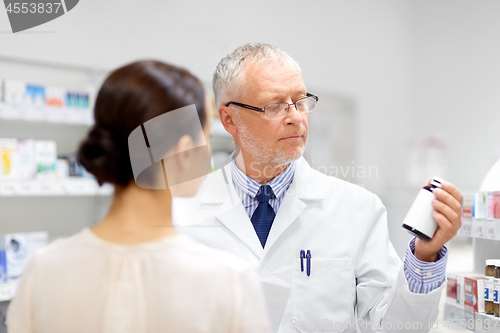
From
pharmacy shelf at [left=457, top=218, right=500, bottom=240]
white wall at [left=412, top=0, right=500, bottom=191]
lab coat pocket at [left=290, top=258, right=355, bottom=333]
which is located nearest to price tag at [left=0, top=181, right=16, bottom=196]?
lab coat pocket at [left=290, top=258, right=355, bottom=333]

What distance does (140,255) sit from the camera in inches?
27.9

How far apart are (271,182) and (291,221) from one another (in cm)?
14

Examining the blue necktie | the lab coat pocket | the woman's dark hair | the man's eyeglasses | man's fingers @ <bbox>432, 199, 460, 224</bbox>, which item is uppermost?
the woman's dark hair

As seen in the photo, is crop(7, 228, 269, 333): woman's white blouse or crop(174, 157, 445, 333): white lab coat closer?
crop(7, 228, 269, 333): woman's white blouse

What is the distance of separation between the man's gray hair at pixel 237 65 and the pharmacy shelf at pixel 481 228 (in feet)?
2.45

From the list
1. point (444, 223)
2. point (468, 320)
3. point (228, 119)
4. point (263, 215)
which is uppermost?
point (228, 119)

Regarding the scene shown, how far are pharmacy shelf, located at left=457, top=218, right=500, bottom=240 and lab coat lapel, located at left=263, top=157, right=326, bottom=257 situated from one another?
19.0 inches

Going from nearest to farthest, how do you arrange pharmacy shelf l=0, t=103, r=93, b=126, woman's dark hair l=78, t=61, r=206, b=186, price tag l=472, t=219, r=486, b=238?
woman's dark hair l=78, t=61, r=206, b=186 < price tag l=472, t=219, r=486, b=238 < pharmacy shelf l=0, t=103, r=93, b=126

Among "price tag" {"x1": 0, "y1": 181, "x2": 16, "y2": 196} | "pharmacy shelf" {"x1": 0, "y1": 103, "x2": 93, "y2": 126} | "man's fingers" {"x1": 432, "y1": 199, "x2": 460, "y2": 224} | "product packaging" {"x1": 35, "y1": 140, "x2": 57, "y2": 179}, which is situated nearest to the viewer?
"man's fingers" {"x1": 432, "y1": 199, "x2": 460, "y2": 224}

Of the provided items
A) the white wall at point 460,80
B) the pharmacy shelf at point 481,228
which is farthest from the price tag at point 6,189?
the white wall at point 460,80

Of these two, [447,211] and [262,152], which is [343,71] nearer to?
[262,152]

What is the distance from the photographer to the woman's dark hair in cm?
66

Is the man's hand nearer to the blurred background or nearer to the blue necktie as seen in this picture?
the blue necktie

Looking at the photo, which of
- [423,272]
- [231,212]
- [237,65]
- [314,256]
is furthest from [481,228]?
[237,65]
